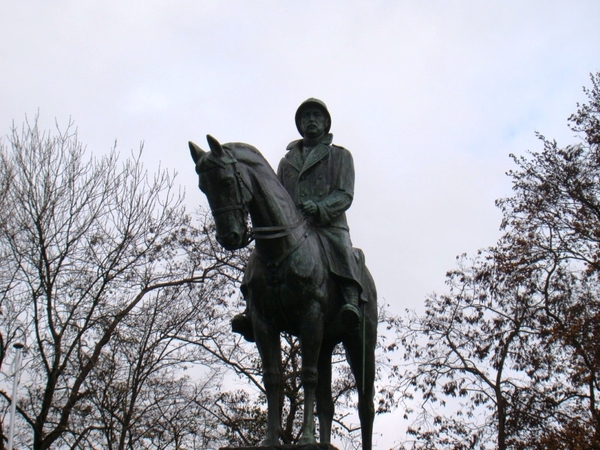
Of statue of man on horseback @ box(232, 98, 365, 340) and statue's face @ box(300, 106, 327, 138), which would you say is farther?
statue's face @ box(300, 106, 327, 138)

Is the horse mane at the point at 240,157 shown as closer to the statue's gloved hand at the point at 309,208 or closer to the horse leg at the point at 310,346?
the statue's gloved hand at the point at 309,208

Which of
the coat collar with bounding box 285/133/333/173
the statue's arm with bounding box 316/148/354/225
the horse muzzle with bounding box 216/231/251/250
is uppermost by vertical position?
the coat collar with bounding box 285/133/333/173

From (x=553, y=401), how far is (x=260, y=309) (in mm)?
17204

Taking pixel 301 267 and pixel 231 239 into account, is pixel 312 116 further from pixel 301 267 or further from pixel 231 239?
pixel 231 239

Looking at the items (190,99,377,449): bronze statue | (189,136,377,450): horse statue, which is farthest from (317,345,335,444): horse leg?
(189,136,377,450): horse statue

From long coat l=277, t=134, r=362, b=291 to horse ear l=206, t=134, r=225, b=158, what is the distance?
1.15 metres

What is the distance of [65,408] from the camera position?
18.9 m

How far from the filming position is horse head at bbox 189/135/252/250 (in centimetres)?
570

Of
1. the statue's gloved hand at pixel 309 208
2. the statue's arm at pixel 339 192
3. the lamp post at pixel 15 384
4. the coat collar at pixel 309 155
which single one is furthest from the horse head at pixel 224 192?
the lamp post at pixel 15 384

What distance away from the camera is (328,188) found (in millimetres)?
6938

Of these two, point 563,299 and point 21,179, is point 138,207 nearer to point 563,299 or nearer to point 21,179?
point 21,179

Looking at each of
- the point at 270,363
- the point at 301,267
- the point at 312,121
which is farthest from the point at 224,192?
the point at 312,121

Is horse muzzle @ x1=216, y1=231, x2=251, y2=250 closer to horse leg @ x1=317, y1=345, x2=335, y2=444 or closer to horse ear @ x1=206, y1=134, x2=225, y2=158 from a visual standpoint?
horse ear @ x1=206, y1=134, x2=225, y2=158

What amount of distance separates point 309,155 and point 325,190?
1.24 feet
